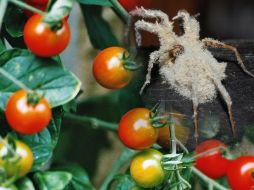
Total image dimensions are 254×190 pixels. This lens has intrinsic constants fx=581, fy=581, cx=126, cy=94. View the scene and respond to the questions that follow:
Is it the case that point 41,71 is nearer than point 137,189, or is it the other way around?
point 41,71

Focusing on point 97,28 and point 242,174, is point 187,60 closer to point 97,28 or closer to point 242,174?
point 242,174

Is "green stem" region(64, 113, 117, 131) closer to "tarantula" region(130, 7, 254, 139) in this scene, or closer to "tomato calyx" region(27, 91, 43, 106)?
"tarantula" region(130, 7, 254, 139)

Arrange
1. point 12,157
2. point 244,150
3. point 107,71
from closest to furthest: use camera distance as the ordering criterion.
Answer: point 12,157, point 107,71, point 244,150

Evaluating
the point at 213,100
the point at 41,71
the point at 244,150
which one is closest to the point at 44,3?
the point at 41,71

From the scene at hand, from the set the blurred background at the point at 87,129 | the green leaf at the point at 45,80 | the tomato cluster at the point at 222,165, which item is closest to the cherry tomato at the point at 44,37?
the green leaf at the point at 45,80

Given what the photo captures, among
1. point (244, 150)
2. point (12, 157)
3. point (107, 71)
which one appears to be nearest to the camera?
point (12, 157)

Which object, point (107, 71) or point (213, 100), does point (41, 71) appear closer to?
point (107, 71)
